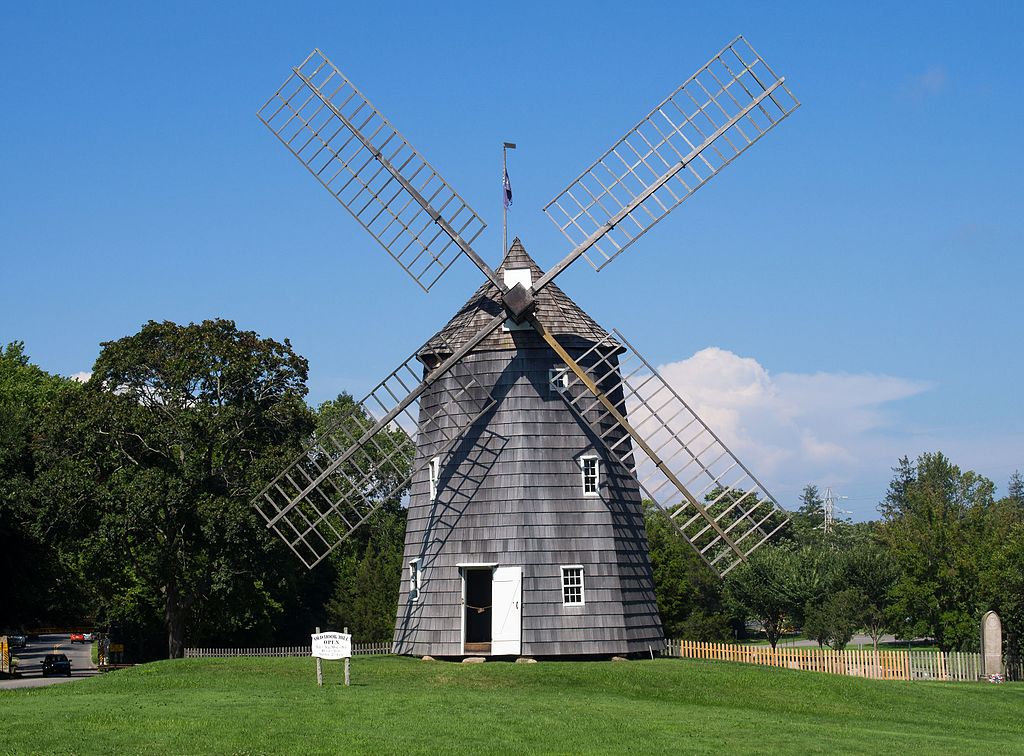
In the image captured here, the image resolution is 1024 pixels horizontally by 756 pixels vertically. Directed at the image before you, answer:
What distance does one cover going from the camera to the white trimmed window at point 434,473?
32.1 m

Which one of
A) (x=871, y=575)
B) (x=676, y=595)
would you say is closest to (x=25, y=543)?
(x=676, y=595)

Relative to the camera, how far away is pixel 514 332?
31.8 m

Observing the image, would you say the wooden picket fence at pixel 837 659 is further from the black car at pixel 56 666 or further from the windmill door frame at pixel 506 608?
the black car at pixel 56 666

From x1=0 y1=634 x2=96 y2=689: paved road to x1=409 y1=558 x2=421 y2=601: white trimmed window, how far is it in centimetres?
1387

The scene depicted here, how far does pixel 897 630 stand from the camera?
1833 inches

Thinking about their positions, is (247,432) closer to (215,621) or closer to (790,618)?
(215,621)

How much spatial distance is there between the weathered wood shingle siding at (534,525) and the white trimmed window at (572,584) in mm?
153

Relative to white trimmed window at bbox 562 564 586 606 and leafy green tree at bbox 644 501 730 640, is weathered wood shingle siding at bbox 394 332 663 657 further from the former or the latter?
leafy green tree at bbox 644 501 730 640

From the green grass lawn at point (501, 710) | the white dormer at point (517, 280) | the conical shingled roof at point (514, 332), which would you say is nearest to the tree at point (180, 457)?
the green grass lawn at point (501, 710)

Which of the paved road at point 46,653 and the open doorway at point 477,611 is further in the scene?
the paved road at point 46,653

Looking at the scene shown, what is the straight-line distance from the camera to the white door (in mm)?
30484

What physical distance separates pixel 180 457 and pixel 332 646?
16.6 meters

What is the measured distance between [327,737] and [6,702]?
9560 mm

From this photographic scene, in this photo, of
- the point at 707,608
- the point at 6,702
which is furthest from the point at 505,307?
the point at 707,608
